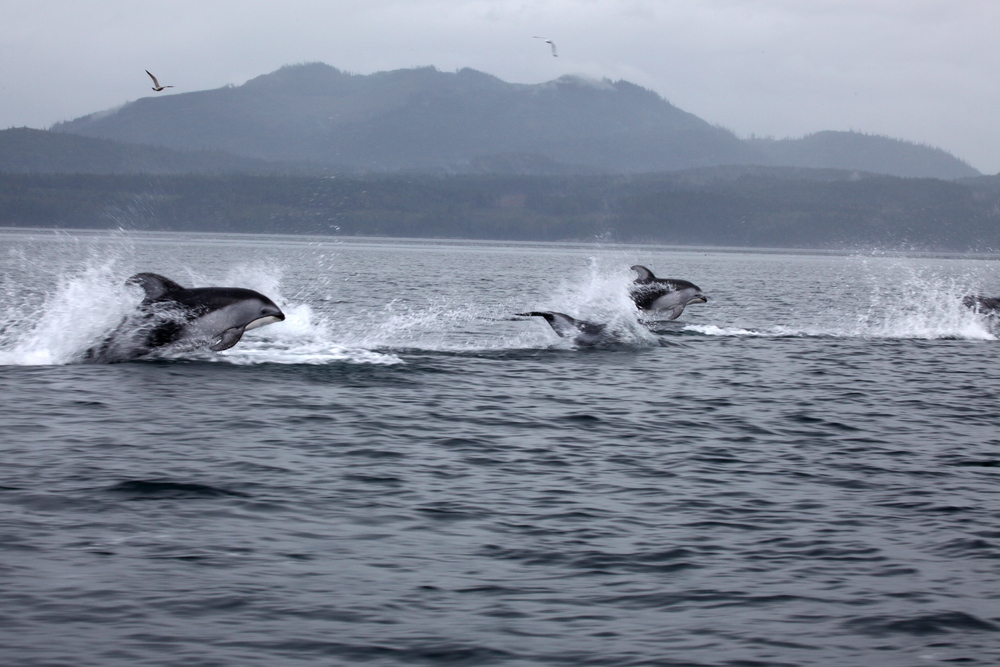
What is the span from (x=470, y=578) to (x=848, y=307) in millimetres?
44536

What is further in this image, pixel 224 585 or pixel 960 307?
pixel 960 307

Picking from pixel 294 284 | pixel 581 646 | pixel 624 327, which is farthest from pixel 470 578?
pixel 294 284

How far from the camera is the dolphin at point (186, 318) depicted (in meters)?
18.6

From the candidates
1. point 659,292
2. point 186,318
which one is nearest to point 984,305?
point 659,292

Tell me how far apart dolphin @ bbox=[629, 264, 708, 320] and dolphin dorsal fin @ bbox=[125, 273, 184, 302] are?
16.0 meters

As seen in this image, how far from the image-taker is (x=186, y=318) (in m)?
19.0

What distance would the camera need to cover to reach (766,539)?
1003 cm

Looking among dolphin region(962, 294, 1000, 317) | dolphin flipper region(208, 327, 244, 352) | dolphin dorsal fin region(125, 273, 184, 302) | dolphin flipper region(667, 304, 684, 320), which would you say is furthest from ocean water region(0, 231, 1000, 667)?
dolphin region(962, 294, 1000, 317)

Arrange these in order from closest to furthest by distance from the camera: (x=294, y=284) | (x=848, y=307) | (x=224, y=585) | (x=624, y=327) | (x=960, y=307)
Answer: (x=224, y=585) → (x=624, y=327) → (x=960, y=307) → (x=848, y=307) → (x=294, y=284)

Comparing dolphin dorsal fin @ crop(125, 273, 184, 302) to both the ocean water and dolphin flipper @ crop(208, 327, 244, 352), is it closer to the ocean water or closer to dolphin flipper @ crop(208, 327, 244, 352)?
dolphin flipper @ crop(208, 327, 244, 352)

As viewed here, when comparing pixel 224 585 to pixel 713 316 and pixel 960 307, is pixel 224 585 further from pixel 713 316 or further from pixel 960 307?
pixel 960 307

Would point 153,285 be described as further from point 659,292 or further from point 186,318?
point 659,292

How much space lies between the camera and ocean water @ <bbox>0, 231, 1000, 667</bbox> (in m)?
7.73

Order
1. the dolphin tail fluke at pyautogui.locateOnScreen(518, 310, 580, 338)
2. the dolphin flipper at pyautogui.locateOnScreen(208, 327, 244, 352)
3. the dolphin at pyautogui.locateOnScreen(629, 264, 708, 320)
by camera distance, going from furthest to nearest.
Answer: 1. the dolphin at pyautogui.locateOnScreen(629, 264, 708, 320)
2. the dolphin tail fluke at pyautogui.locateOnScreen(518, 310, 580, 338)
3. the dolphin flipper at pyautogui.locateOnScreen(208, 327, 244, 352)
